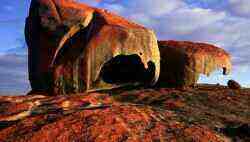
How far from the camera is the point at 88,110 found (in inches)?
433

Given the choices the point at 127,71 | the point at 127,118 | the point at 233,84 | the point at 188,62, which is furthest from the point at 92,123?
the point at 233,84

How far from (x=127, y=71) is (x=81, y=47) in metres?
1.96

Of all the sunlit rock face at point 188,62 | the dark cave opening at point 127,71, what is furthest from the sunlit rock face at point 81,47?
the sunlit rock face at point 188,62

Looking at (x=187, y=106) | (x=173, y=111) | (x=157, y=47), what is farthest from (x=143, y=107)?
(x=157, y=47)

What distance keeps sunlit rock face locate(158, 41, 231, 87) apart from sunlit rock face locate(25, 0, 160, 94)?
2.59 ft

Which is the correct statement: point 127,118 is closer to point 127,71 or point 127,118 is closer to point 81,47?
point 81,47

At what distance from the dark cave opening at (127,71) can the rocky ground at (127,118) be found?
1.51 m

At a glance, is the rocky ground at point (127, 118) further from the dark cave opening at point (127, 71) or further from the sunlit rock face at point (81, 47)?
the dark cave opening at point (127, 71)

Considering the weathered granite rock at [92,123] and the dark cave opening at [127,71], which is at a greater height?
the dark cave opening at [127,71]

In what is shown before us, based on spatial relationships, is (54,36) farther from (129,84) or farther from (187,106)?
(187,106)

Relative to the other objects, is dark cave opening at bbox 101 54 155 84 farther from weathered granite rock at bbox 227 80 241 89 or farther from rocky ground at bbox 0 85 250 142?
weathered granite rock at bbox 227 80 241 89

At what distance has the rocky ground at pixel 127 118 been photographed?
9.82 metres

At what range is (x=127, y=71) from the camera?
15.9m

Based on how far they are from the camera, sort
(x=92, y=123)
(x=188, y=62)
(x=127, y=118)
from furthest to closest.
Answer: (x=188, y=62)
(x=127, y=118)
(x=92, y=123)
